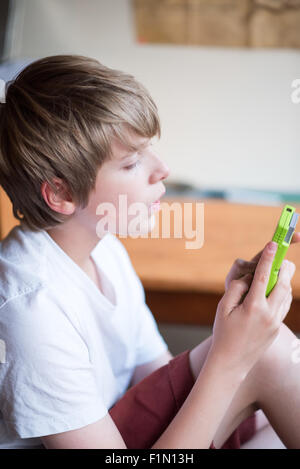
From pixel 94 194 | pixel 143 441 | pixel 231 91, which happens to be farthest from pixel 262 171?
pixel 143 441

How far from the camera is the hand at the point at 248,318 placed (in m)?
0.47

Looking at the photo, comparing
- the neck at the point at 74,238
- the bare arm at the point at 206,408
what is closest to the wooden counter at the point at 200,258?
the neck at the point at 74,238

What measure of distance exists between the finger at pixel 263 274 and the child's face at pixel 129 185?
0.44 feet

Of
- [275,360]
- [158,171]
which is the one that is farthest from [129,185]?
[275,360]

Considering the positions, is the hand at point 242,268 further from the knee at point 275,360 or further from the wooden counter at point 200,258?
the wooden counter at point 200,258

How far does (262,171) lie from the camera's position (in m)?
0.69

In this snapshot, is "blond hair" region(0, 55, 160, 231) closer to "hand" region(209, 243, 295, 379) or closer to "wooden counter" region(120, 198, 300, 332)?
"hand" region(209, 243, 295, 379)

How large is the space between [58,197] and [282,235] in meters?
0.24

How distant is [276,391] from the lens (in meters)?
0.55

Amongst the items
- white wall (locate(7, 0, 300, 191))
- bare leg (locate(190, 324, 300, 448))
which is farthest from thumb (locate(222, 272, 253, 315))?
white wall (locate(7, 0, 300, 191))

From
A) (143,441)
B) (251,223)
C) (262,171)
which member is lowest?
(143,441)

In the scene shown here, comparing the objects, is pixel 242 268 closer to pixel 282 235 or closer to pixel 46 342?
pixel 282 235
